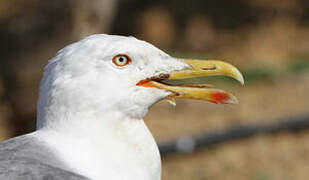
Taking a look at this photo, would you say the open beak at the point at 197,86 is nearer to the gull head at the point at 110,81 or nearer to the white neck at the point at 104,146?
the gull head at the point at 110,81

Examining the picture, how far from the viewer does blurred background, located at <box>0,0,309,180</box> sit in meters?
4.87

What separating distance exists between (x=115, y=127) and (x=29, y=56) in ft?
9.15

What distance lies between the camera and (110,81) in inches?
89.5

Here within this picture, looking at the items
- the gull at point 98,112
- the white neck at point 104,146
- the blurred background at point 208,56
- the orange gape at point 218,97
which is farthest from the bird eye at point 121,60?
the blurred background at point 208,56

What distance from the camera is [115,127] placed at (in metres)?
2.27

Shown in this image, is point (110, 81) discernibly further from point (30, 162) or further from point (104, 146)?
point (30, 162)

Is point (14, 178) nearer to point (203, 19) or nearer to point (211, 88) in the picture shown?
point (211, 88)

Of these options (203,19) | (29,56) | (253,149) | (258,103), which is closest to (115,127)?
(29,56)

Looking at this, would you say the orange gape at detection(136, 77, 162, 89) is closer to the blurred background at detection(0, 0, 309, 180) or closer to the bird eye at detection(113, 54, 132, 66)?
the bird eye at detection(113, 54, 132, 66)

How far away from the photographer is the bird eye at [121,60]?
230cm

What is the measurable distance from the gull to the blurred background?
2.31 m

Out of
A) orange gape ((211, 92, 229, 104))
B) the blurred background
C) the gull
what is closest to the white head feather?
the gull

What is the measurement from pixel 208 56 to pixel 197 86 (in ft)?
28.0

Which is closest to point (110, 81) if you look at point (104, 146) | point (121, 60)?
point (121, 60)
